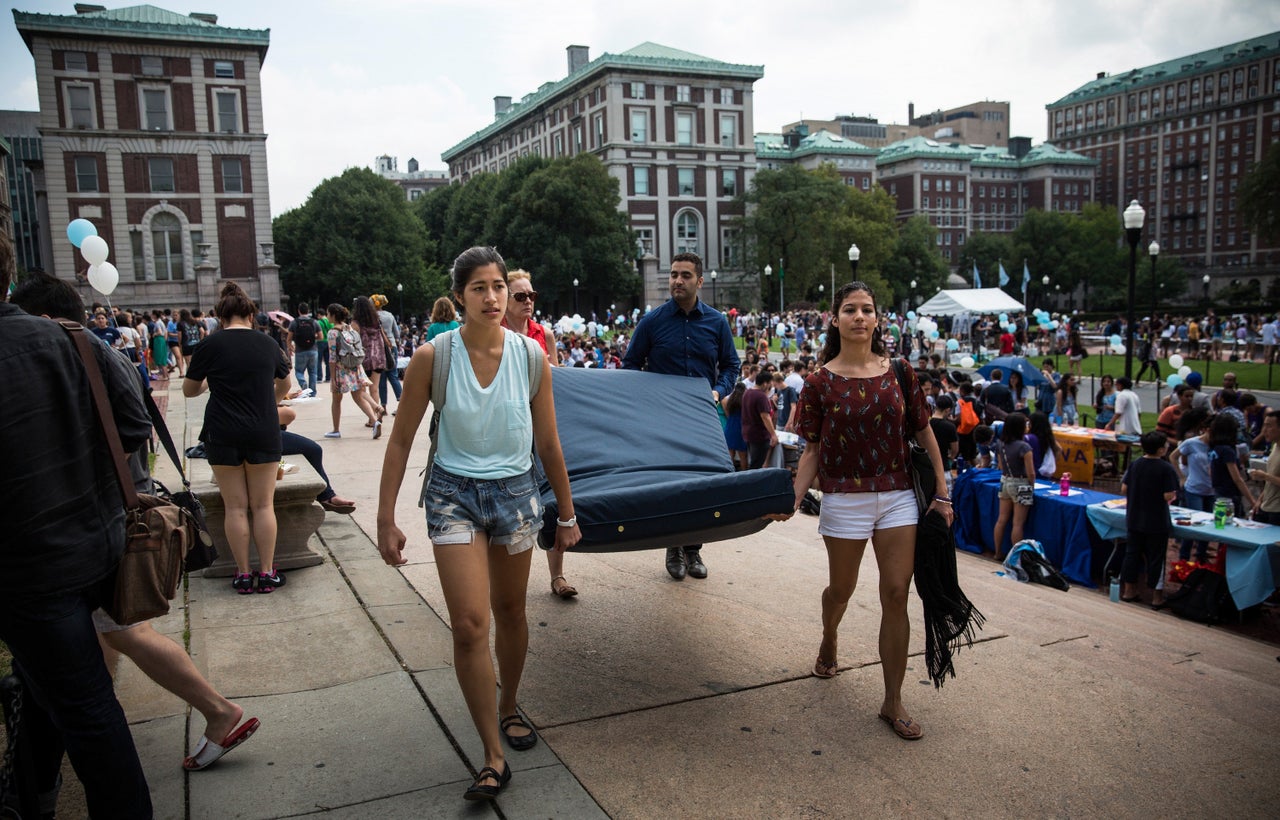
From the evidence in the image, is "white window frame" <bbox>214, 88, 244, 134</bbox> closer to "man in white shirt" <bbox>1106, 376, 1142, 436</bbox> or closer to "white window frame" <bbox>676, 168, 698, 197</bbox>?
"white window frame" <bbox>676, 168, 698, 197</bbox>

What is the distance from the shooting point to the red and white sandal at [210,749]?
3.34 meters

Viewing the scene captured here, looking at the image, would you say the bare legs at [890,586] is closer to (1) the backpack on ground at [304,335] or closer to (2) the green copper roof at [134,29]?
(1) the backpack on ground at [304,335]

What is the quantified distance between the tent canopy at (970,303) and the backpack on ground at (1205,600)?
1408 inches

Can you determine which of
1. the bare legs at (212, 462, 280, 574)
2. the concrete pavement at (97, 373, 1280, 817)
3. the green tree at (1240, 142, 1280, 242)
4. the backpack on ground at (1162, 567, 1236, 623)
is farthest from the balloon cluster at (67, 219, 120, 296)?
the green tree at (1240, 142, 1280, 242)

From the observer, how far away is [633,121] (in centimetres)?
7625

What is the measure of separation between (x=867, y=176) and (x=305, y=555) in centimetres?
11145

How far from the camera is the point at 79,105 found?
51.3 m

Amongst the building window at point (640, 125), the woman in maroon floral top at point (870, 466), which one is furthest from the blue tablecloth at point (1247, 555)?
the building window at point (640, 125)

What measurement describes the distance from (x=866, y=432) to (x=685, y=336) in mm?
1940

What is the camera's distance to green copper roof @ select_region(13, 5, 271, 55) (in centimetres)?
4941

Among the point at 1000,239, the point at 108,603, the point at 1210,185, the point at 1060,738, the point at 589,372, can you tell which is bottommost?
the point at 1060,738

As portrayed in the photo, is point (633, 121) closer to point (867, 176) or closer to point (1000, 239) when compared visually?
point (867, 176)

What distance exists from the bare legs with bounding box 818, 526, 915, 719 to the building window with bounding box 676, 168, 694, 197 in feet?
252

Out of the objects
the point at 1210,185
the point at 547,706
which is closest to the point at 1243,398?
the point at 547,706
